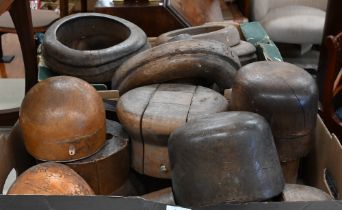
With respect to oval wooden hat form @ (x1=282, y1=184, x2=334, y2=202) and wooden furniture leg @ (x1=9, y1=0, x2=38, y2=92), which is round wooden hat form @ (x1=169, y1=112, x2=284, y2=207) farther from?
wooden furniture leg @ (x1=9, y1=0, x2=38, y2=92)

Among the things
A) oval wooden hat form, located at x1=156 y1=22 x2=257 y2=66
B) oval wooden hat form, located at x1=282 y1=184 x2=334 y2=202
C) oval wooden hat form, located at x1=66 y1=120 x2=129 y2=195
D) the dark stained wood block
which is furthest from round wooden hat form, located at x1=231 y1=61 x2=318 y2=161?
the dark stained wood block

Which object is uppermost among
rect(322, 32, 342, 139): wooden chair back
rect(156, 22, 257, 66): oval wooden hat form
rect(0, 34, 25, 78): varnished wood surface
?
rect(156, 22, 257, 66): oval wooden hat form

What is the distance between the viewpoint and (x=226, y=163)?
761 mm

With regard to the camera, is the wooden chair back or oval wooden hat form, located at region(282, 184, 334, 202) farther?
the wooden chair back

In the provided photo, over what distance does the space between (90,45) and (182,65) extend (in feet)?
1.73

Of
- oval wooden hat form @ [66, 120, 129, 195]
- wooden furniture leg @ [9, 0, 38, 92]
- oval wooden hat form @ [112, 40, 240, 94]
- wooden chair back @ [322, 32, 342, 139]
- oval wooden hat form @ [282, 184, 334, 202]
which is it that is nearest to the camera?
oval wooden hat form @ [282, 184, 334, 202]

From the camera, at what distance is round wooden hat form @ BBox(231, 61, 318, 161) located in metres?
0.93

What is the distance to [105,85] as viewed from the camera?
1334mm

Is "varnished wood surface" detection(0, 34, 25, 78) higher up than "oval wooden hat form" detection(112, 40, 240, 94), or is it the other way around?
"oval wooden hat form" detection(112, 40, 240, 94)

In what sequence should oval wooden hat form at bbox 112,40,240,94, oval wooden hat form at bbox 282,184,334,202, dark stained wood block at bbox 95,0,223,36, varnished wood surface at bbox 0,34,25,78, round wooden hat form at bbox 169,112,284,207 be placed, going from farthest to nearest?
varnished wood surface at bbox 0,34,25,78
dark stained wood block at bbox 95,0,223,36
oval wooden hat form at bbox 112,40,240,94
oval wooden hat form at bbox 282,184,334,202
round wooden hat form at bbox 169,112,284,207

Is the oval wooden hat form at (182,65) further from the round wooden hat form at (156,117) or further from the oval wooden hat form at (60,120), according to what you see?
the oval wooden hat form at (60,120)

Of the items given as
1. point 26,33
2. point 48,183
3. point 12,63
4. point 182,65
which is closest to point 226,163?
point 48,183

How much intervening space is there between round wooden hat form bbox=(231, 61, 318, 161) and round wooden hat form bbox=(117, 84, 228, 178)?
11 cm

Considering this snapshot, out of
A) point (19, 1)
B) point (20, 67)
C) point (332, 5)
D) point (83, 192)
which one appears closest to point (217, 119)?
point (83, 192)
